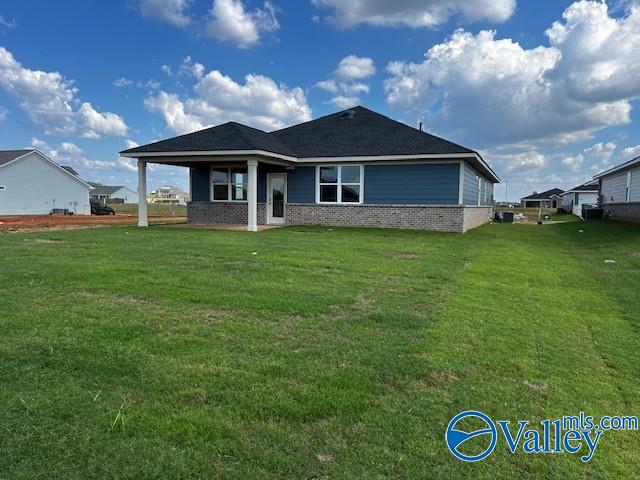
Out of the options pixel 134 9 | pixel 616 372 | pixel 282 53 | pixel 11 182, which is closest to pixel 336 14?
pixel 282 53

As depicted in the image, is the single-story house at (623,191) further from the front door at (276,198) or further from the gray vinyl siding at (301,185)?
the front door at (276,198)

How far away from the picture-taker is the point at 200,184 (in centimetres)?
1977

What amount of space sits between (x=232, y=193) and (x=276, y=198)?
1954mm

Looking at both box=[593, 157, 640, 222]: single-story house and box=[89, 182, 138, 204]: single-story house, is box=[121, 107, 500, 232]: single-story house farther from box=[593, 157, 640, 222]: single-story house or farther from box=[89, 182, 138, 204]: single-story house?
box=[89, 182, 138, 204]: single-story house

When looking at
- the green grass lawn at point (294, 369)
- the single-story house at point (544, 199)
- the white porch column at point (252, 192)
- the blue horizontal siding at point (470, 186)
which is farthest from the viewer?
the single-story house at point (544, 199)

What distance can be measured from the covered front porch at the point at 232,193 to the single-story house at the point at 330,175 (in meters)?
0.04

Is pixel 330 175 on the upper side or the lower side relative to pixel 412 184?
upper

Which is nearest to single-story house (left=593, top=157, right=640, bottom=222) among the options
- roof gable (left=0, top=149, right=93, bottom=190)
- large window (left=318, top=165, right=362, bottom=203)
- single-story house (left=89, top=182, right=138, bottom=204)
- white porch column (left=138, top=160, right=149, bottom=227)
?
large window (left=318, top=165, right=362, bottom=203)

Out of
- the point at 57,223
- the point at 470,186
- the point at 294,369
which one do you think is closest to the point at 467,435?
the point at 294,369

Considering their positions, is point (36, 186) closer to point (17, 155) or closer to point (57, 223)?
point (17, 155)

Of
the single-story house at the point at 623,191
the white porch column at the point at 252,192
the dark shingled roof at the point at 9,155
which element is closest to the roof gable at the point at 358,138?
the white porch column at the point at 252,192

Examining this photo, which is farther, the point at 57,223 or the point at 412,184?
the point at 57,223

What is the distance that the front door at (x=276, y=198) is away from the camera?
18.8m

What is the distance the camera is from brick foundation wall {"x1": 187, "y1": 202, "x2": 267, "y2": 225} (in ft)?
62.4
